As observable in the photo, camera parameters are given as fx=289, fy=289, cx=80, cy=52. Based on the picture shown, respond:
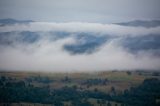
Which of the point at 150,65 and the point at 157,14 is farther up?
the point at 157,14

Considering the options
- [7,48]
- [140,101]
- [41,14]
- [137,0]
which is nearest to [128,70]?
[140,101]

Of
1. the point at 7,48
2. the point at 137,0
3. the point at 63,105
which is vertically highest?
the point at 137,0

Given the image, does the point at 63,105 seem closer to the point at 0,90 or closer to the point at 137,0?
the point at 0,90

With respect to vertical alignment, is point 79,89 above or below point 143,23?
below

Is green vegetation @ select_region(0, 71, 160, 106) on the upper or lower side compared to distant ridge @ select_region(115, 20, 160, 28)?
lower

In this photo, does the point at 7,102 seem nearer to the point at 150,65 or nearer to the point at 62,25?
the point at 62,25

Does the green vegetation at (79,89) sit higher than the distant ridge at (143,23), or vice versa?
the distant ridge at (143,23)

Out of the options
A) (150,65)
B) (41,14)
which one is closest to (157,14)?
(150,65)
